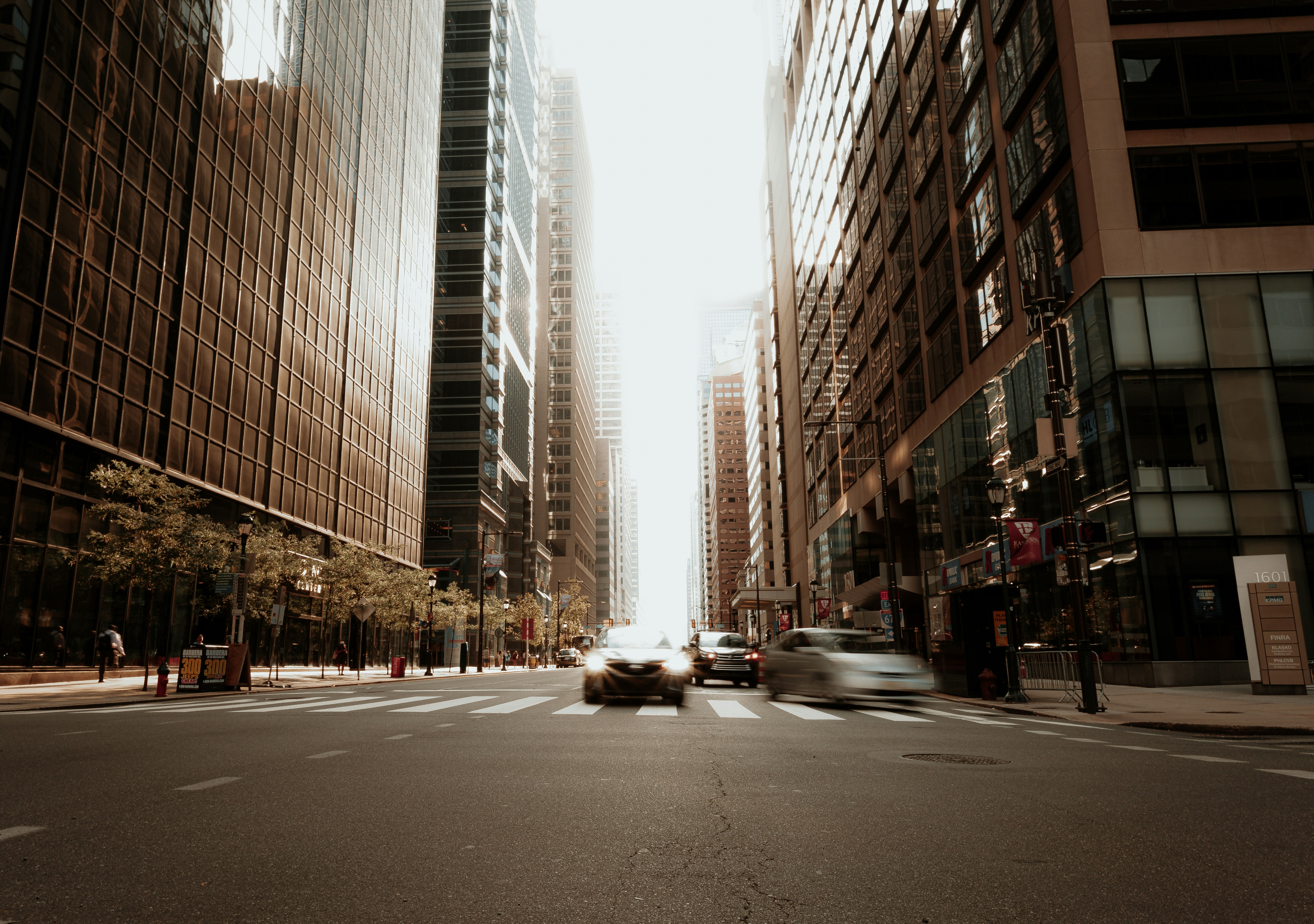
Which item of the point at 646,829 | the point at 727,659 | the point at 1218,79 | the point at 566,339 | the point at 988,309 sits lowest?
the point at 646,829

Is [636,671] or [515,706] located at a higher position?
[636,671]

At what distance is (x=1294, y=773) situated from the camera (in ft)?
25.7

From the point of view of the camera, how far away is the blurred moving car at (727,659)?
82.3 ft

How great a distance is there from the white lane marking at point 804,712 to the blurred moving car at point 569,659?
45.8 meters

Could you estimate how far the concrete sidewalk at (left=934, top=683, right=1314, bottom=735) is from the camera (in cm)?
1220

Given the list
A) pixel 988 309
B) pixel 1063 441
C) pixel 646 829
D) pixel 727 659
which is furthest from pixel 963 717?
pixel 988 309

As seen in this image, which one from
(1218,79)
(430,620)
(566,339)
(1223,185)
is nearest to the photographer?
(1223,185)

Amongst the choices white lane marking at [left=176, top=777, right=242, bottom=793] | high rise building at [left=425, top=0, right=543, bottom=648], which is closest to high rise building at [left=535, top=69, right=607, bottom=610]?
high rise building at [left=425, top=0, right=543, bottom=648]

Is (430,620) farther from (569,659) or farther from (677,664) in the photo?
(677,664)

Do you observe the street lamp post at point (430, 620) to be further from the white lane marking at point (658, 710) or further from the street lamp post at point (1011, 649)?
the street lamp post at point (1011, 649)

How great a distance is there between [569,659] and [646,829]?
6050cm

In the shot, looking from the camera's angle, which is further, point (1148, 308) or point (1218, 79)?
point (1218, 79)

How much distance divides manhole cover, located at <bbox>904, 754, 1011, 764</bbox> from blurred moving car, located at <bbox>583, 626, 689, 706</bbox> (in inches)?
293

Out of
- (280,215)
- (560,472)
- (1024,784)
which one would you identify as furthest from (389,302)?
(560,472)
